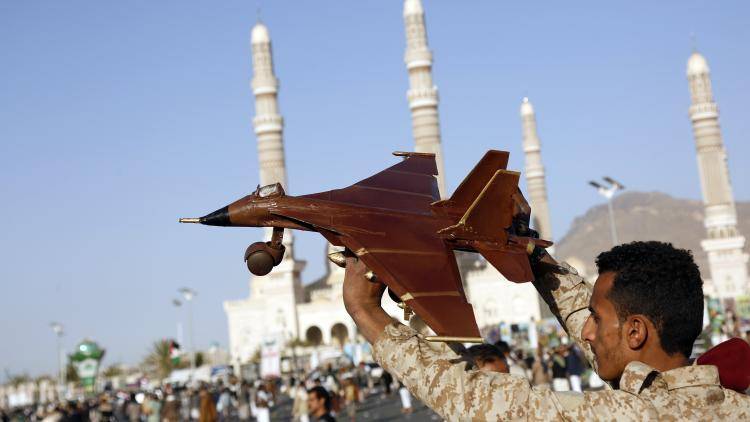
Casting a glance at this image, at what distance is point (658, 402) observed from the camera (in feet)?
7.29

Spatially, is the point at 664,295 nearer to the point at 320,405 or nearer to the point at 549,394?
the point at 549,394

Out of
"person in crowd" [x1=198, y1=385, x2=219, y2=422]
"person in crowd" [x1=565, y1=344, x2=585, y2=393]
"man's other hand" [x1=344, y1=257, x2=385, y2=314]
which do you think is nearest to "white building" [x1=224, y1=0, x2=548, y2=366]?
"person in crowd" [x1=565, y1=344, x2=585, y2=393]

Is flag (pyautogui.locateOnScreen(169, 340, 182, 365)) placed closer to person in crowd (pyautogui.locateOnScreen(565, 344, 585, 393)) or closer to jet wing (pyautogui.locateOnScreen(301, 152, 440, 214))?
person in crowd (pyautogui.locateOnScreen(565, 344, 585, 393))

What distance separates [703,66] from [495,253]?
66775mm

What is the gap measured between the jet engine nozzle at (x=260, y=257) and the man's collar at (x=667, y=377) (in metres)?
1.55

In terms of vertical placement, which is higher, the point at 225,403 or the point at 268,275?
the point at 268,275

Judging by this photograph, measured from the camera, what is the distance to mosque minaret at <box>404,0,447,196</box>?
59.2 m

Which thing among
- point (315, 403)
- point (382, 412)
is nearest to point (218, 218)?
point (315, 403)

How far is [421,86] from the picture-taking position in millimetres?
59438

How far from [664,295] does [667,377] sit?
0.19 m

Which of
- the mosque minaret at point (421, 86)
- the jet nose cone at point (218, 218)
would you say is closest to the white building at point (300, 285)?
the mosque minaret at point (421, 86)

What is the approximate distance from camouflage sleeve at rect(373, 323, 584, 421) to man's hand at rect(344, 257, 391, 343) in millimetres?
51

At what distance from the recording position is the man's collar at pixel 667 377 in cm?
227

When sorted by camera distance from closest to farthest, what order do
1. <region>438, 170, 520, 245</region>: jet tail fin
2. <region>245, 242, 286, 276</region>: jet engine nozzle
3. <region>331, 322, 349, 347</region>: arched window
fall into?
<region>438, 170, 520, 245</region>: jet tail fin → <region>245, 242, 286, 276</region>: jet engine nozzle → <region>331, 322, 349, 347</region>: arched window
